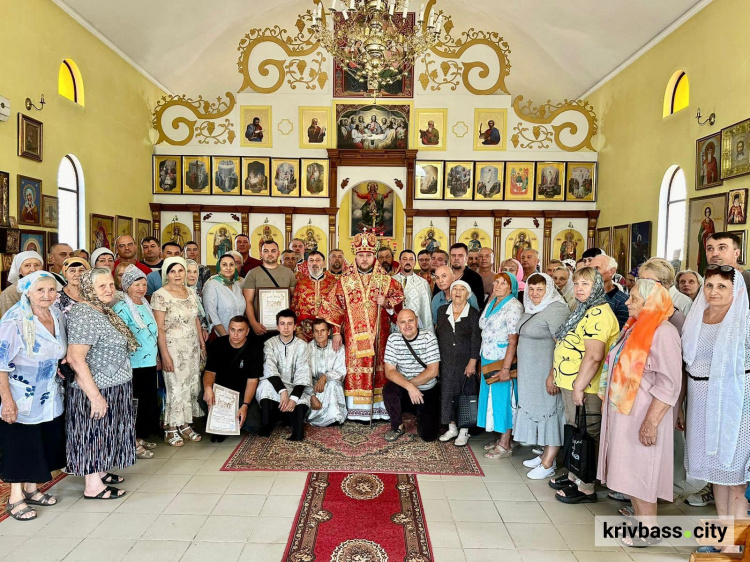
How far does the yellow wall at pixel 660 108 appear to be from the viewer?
7.24 m

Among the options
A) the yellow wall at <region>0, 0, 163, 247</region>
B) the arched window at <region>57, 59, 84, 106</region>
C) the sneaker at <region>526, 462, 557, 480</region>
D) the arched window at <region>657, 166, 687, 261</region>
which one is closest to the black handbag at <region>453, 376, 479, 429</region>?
the sneaker at <region>526, 462, 557, 480</region>

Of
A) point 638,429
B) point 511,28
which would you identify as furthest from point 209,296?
point 511,28

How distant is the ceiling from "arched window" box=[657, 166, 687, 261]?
264 centimetres

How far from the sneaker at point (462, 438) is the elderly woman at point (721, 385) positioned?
7.44ft

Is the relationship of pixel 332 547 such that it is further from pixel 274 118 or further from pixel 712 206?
pixel 274 118

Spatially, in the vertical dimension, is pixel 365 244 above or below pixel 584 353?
→ above

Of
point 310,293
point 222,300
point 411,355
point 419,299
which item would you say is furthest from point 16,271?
point 419,299

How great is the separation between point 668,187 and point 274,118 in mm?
8128

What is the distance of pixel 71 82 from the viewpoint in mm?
9148

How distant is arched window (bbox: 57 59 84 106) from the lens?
29.3 feet

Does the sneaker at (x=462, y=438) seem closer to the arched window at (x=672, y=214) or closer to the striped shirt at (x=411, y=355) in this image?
the striped shirt at (x=411, y=355)

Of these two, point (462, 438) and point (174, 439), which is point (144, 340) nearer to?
point (174, 439)

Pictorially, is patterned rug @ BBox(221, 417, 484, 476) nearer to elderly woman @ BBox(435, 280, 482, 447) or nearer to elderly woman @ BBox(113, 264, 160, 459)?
elderly woman @ BBox(435, 280, 482, 447)

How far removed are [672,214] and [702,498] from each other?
648cm
